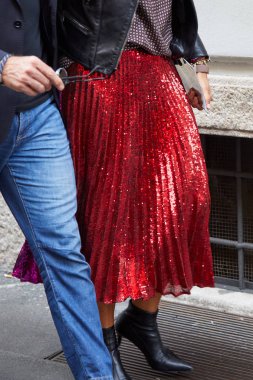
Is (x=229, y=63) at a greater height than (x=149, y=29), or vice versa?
(x=149, y=29)

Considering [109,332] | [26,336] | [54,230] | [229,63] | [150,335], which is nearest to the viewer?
[54,230]

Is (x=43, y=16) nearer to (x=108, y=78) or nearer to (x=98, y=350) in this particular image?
(x=108, y=78)

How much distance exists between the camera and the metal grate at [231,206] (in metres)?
4.95

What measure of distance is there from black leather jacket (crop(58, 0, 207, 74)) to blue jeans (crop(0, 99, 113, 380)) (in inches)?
11.1

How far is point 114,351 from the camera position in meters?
3.80

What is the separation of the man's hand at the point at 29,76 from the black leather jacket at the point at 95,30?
46 centimetres

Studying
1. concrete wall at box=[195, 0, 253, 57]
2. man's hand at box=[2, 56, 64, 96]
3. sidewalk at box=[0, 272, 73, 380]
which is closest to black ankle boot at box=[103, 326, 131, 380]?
sidewalk at box=[0, 272, 73, 380]

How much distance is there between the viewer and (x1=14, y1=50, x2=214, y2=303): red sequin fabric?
3607mm

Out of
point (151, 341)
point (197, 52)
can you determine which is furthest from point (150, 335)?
point (197, 52)

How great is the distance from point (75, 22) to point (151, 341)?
129cm

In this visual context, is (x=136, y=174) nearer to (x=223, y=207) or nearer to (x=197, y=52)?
(x=197, y=52)

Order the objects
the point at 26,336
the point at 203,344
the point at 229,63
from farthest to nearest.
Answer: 1. the point at 229,63
2. the point at 26,336
3. the point at 203,344

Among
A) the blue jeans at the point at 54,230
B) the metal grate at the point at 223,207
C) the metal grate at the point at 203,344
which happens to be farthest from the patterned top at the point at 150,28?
the metal grate at the point at 223,207

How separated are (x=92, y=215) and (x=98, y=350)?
0.59 meters
